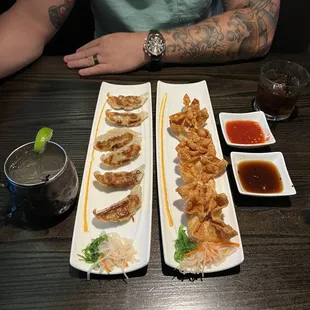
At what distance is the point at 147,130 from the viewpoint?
2227 mm

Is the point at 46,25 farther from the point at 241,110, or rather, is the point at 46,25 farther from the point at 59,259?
the point at 59,259

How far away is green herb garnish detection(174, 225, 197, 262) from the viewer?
153 cm

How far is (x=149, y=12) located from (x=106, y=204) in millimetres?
1883

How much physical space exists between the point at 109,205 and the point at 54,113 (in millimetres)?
950

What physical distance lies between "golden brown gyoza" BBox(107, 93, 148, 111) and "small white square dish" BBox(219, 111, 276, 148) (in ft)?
1.92

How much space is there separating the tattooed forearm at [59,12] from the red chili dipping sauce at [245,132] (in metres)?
1.79

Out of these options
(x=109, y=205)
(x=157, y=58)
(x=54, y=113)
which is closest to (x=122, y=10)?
(x=157, y=58)

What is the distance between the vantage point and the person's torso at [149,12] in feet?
9.41

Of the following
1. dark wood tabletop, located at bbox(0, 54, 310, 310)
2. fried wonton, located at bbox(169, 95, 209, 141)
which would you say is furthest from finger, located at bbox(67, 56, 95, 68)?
fried wonton, located at bbox(169, 95, 209, 141)

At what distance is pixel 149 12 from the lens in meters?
2.89

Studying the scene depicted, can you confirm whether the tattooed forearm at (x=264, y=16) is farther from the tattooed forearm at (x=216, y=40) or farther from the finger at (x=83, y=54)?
the finger at (x=83, y=54)

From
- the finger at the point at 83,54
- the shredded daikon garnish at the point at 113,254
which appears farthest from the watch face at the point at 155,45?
the shredded daikon garnish at the point at 113,254

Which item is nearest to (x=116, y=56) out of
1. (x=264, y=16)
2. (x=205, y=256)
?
(x=264, y=16)

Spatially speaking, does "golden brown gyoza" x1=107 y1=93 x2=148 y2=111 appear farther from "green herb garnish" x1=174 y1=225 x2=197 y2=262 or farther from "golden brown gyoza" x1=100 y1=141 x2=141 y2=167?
"green herb garnish" x1=174 y1=225 x2=197 y2=262
